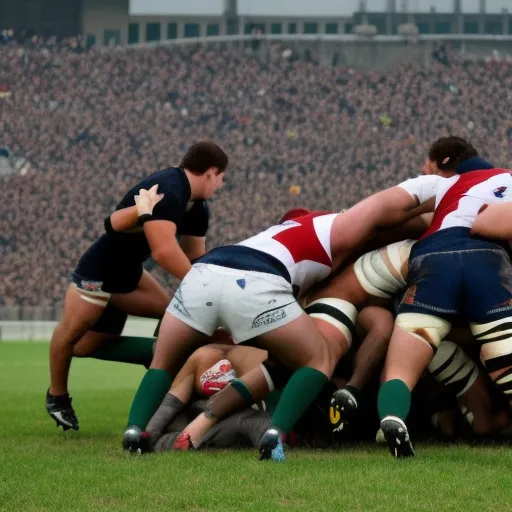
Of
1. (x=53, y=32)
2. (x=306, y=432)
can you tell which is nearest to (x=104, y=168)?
(x=53, y=32)

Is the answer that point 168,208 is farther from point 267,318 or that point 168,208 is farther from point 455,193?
point 455,193

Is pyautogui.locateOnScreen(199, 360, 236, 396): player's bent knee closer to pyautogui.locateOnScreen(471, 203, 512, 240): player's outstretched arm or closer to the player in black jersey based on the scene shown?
the player in black jersey

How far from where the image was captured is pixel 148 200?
7.01 metres

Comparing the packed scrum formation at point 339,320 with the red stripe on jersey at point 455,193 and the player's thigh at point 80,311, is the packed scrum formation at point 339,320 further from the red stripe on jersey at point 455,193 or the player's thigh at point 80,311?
the player's thigh at point 80,311

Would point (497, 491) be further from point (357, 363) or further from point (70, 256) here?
point (70, 256)

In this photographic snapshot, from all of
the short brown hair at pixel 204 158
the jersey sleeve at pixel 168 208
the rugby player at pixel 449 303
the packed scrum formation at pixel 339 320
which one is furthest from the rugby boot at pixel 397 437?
the short brown hair at pixel 204 158

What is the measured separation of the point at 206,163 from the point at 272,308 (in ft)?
4.20

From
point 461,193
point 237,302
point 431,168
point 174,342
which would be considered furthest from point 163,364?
point 431,168

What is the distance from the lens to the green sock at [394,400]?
226 inches

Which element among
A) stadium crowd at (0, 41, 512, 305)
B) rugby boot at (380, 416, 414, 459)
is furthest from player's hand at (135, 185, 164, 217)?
stadium crowd at (0, 41, 512, 305)

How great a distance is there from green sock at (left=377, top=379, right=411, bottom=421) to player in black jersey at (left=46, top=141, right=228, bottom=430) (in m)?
1.54

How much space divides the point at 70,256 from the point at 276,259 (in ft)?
90.2

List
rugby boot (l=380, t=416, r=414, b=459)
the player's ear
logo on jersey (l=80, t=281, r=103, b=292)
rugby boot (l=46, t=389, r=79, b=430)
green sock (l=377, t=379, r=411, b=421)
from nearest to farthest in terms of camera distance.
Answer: rugby boot (l=380, t=416, r=414, b=459)
green sock (l=377, t=379, r=411, b=421)
the player's ear
logo on jersey (l=80, t=281, r=103, b=292)
rugby boot (l=46, t=389, r=79, b=430)

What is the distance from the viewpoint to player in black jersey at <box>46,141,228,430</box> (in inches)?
275
